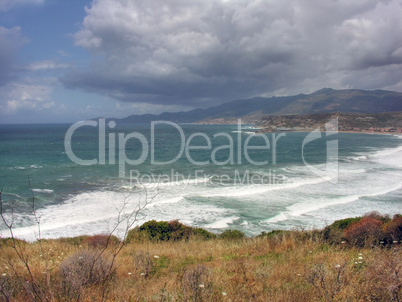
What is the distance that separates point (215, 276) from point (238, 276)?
20.9 inches

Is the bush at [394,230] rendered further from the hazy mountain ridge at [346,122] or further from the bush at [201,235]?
the hazy mountain ridge at [346,122]

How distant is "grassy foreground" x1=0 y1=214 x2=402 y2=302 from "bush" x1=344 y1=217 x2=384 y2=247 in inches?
11.0

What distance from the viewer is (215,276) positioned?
544 centimetres

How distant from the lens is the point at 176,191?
2238cm

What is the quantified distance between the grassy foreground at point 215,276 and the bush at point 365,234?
279 millimetres

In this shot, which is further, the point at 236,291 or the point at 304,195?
the point at 304,195

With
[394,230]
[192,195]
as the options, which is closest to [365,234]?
[394,230]

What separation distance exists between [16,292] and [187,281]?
9.97 feet

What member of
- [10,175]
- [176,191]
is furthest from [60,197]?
[10,175]

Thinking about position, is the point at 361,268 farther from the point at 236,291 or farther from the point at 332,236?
the point at 332,236

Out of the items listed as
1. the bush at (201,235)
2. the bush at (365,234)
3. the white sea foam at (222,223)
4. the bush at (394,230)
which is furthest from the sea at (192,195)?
the bush at (394,230)

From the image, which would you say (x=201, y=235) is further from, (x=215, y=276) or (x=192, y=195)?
(x=192, y=195)

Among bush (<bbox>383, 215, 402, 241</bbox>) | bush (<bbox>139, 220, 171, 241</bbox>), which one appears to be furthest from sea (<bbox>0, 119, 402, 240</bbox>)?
bush (<bbox>383, 215, 402, 241</bbox>)

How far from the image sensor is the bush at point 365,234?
27.2 feet
